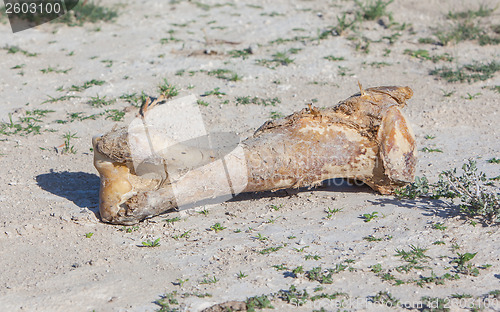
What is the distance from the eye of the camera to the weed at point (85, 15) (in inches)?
301

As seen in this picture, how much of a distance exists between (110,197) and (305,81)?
3.06 m

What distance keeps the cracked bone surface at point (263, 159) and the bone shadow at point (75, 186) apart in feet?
1.27

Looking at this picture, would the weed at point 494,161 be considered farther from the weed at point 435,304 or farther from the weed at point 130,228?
the weed at point 130,228

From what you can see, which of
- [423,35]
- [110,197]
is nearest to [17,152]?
[110,197]

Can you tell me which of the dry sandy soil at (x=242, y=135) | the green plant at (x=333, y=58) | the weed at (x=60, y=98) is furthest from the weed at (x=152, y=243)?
the green plant at (x=333, y=58)

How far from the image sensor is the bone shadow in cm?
395

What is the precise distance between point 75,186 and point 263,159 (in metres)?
1.40

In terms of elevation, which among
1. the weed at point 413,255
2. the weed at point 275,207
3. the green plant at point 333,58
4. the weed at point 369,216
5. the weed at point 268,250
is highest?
the weed at point 413,255

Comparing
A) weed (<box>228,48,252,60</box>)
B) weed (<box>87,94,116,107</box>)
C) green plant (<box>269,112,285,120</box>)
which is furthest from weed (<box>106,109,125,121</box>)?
weed (<box>228,48,252,60</box>)

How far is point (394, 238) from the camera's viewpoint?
3.39 m

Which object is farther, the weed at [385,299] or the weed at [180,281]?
the weed at [180,281]

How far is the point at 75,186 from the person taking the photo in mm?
4203

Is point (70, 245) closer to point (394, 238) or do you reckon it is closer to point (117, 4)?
point (394, 238)

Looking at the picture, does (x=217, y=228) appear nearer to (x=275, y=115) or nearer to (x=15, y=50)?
(x=275, y=115)
